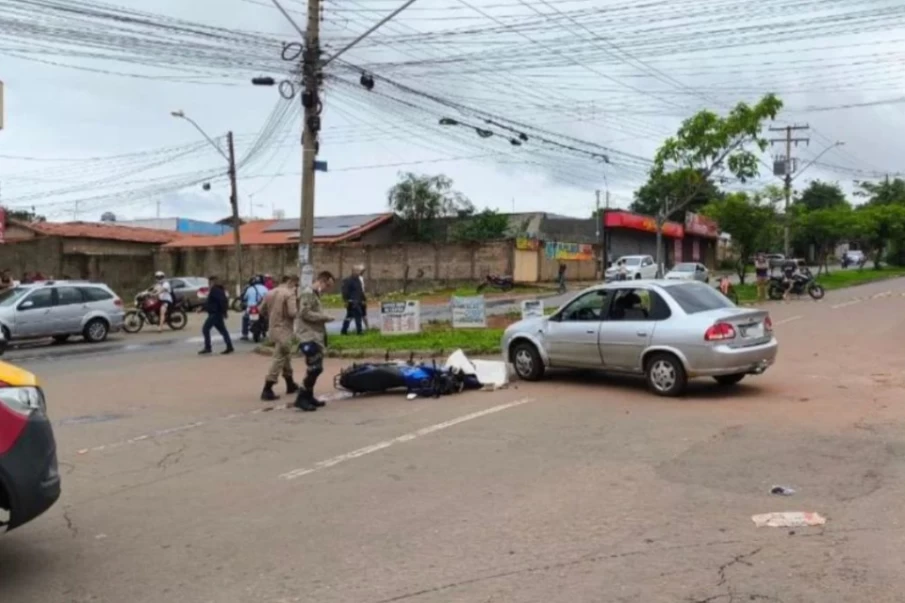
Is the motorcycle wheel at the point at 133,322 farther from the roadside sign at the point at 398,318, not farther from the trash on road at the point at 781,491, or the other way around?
the trash on road at the point at 781,491

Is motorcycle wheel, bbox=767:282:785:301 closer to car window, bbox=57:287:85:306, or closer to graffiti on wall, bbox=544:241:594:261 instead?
graffiti on wall, bbox=544:241:594:261

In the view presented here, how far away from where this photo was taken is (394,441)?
30.3ft

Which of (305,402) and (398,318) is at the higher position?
(398,318)

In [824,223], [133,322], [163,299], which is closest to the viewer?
[133,322]

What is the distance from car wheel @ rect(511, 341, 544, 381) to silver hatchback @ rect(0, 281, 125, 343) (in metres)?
14.5

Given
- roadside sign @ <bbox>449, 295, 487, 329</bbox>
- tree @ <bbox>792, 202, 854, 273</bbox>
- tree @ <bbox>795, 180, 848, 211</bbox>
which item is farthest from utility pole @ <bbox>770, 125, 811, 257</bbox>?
tree @ <bbox>795, 180, 848, 211</bbox>

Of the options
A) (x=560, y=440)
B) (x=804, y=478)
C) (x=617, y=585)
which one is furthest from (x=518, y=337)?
(x=617, y=585)

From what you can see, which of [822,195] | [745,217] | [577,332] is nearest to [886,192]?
[822,195]

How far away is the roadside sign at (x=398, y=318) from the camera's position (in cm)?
2117

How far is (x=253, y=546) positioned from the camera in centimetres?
573

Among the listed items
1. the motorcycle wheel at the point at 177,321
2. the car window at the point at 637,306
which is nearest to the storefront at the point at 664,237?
the motorcycle wheel at the point at 177,321

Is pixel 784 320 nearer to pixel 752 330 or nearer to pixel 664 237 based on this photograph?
pixel 752 330

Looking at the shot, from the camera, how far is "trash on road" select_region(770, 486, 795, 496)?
6725 mm

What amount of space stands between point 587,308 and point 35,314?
636 inches
